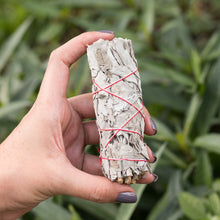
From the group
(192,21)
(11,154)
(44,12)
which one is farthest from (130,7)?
(11,154)

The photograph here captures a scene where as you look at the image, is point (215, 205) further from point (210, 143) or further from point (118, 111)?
point (118, 111)

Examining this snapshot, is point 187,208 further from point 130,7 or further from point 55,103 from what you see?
point 130,7

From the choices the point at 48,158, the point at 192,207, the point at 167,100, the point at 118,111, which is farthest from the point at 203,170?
the point at 48,158

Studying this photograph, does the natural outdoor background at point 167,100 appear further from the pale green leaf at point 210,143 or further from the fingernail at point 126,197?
the fingernail at point 126,197

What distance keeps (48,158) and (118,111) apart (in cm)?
24

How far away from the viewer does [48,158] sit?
822 mm

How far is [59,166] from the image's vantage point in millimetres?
803

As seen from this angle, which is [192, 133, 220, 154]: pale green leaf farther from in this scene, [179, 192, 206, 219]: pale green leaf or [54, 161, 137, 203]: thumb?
[54, 161, 137, 203]: thumb

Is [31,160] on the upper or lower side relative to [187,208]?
upper

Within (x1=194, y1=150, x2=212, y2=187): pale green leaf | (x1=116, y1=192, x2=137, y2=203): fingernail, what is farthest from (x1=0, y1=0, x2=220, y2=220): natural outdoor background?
(x1=116, y1=192, x2=137, y2=203): fingernail

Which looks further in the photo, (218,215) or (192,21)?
(192,21)

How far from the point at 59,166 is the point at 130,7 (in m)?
1.49

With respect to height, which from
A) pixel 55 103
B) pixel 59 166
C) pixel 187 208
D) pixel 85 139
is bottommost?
pixel 187 208

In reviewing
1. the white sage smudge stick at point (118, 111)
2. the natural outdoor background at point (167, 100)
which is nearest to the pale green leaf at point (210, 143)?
the natural outdoor background at point (167, 100)
